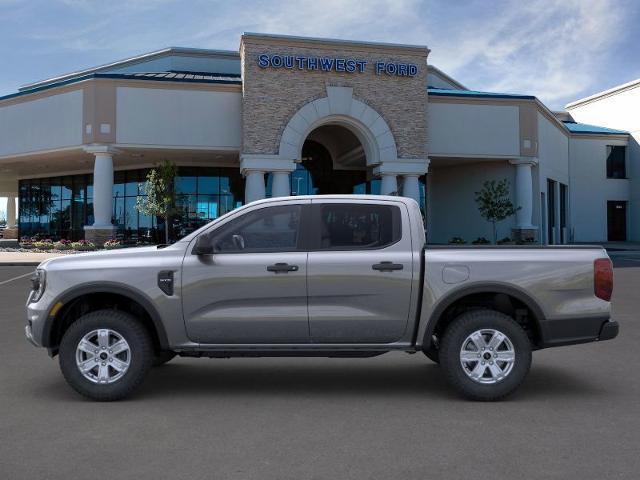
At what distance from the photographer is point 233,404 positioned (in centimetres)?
561

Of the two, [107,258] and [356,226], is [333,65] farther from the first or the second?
[107,258]

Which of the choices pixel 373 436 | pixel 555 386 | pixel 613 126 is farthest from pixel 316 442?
pixel 613 126

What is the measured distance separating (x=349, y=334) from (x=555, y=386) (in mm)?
2258

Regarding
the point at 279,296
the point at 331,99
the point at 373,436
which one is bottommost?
the point at 373,436

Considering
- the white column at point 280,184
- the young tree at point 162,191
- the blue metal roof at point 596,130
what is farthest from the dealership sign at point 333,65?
the blue metal roof at point 596,130

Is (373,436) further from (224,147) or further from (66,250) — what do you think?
(66,250)

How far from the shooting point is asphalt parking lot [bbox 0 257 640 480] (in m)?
4.05

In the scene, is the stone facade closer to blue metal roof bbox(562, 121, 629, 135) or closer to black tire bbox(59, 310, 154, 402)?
blue metal roof bbox(562, 121, 629, 135)

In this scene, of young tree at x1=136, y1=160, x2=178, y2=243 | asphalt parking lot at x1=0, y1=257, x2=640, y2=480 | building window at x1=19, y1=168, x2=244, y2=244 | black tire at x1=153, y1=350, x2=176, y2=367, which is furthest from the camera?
building window at x1=19, y1=168, x2=244, y2=244

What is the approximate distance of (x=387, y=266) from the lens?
5695 mm

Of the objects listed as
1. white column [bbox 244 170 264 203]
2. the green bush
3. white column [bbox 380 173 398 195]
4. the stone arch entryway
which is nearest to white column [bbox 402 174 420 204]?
the stone arch entryway

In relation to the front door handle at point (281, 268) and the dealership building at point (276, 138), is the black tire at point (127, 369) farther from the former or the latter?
the dealership building at point (276, 138)

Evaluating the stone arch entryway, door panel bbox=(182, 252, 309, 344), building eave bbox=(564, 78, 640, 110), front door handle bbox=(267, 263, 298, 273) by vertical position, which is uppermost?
building eave bbox=(564, 78, 640, 110)

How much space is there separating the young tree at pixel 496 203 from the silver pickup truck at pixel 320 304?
90.3 ft
